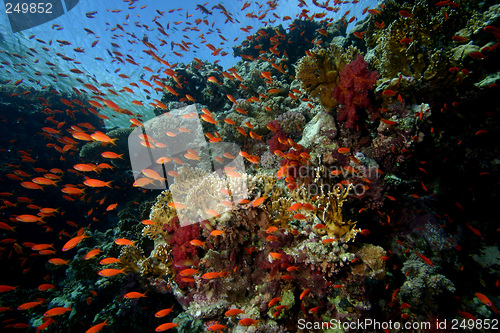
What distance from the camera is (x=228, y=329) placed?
3.58 metres

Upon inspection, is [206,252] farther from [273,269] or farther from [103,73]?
[103,73]

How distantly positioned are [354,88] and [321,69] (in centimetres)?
124

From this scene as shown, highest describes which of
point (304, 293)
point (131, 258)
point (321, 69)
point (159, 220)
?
point (321, 69)

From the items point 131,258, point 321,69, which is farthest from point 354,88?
point 131,258

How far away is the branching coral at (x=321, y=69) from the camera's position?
5039 mm

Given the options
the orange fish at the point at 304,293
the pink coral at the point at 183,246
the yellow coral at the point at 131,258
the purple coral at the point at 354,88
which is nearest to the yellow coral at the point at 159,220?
the pink coral at the point at 183,246

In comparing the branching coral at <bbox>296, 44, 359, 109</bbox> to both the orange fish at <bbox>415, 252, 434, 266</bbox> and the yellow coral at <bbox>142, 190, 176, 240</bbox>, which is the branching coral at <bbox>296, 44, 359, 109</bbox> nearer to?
the orange fish at <bbox>415, 252, 434, 266</bbox>

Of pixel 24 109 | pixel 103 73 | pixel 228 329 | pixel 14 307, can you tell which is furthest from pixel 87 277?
pixel 103 73

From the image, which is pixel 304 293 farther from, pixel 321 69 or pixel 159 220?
pixel 321 69

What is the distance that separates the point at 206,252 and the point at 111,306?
3.44 metres

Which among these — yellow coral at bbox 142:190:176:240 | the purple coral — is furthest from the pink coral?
the purple coral

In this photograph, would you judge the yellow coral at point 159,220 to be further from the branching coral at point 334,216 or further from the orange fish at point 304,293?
the branching coral at point 334,216

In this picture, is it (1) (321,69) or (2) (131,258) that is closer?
(2) (131,258)

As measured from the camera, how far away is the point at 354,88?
435cm
